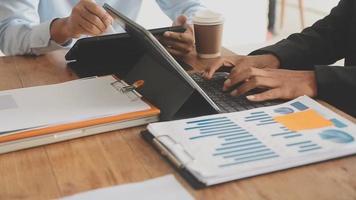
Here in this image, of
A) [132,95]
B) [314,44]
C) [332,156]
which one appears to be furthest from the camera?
[314,44]

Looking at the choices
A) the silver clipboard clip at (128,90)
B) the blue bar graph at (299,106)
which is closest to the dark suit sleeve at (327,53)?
the blue bar graph at (299,106)

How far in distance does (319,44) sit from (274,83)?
38 cm

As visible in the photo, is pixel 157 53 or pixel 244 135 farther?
pixel 157 53

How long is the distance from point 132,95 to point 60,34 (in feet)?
1.54

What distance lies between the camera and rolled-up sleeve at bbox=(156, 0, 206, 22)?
5.68ft

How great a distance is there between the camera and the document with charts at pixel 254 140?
2.36ft

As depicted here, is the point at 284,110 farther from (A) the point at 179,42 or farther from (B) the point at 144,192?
(A) the point at 179,42

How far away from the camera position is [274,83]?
103cm

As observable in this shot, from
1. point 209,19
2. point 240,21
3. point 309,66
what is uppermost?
point 209,19

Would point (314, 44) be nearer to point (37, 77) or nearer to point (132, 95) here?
point (132, 95)

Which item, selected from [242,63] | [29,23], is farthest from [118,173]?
[29,23]

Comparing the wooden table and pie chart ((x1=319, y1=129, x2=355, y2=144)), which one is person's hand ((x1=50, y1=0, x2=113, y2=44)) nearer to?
the wooden table

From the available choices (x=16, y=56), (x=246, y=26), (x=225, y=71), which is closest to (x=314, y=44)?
(x=225, y=71)

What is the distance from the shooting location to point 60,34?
1361 mm
